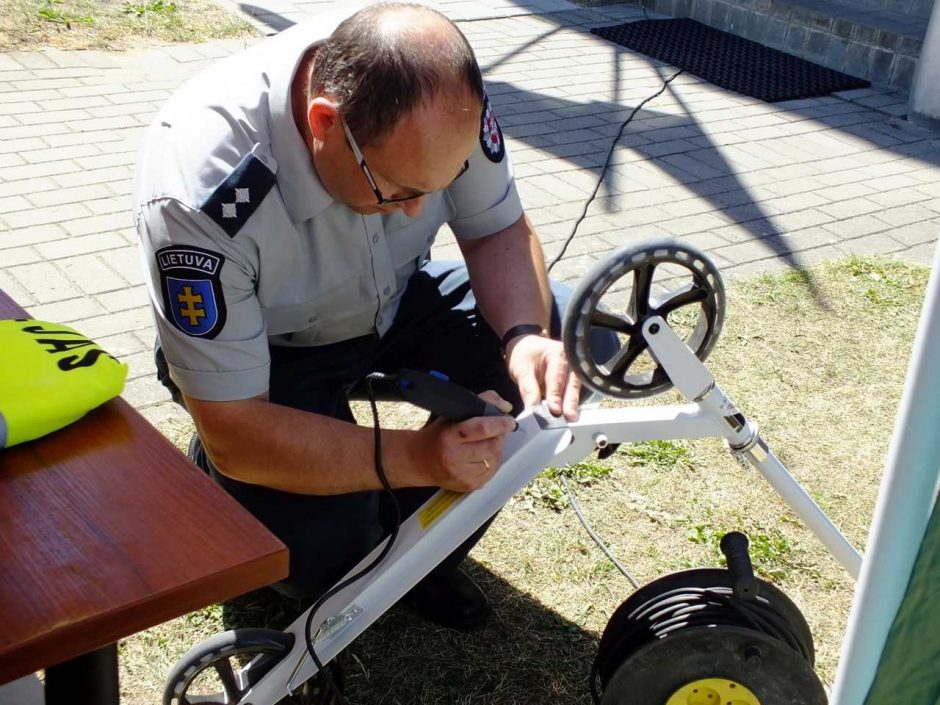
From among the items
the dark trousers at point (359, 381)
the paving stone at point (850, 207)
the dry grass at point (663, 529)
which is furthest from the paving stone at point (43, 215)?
the paving stone at point (850, 207)

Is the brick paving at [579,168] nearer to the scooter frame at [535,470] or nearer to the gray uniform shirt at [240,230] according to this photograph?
the gray uniform shirt at [240,230]

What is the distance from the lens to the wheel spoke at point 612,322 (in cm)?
167

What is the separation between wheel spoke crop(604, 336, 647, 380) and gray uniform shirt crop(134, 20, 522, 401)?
615mm

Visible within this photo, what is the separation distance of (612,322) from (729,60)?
201 inches

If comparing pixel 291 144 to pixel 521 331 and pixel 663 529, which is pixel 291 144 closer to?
pixel 521 331

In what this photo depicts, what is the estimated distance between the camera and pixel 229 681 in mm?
1949

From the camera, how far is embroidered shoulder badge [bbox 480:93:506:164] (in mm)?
2262

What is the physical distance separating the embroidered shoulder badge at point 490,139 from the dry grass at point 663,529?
0.95 m

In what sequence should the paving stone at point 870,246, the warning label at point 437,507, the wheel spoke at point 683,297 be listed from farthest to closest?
the paving stone at point 870,246, the warning label at point 437,507, the wheel spoke at point 683,297

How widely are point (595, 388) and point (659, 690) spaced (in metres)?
0.57

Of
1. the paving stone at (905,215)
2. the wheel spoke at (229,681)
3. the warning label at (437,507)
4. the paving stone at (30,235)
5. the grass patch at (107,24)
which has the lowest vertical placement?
the paving stone at (905,215)

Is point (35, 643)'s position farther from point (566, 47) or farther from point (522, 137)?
point (566, 47)

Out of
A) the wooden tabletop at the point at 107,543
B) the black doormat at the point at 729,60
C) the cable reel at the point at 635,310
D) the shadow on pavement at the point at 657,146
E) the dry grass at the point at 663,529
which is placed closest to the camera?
the wooden tabletop at the point at 107,543

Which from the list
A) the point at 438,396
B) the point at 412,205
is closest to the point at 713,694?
the point at 438,396
